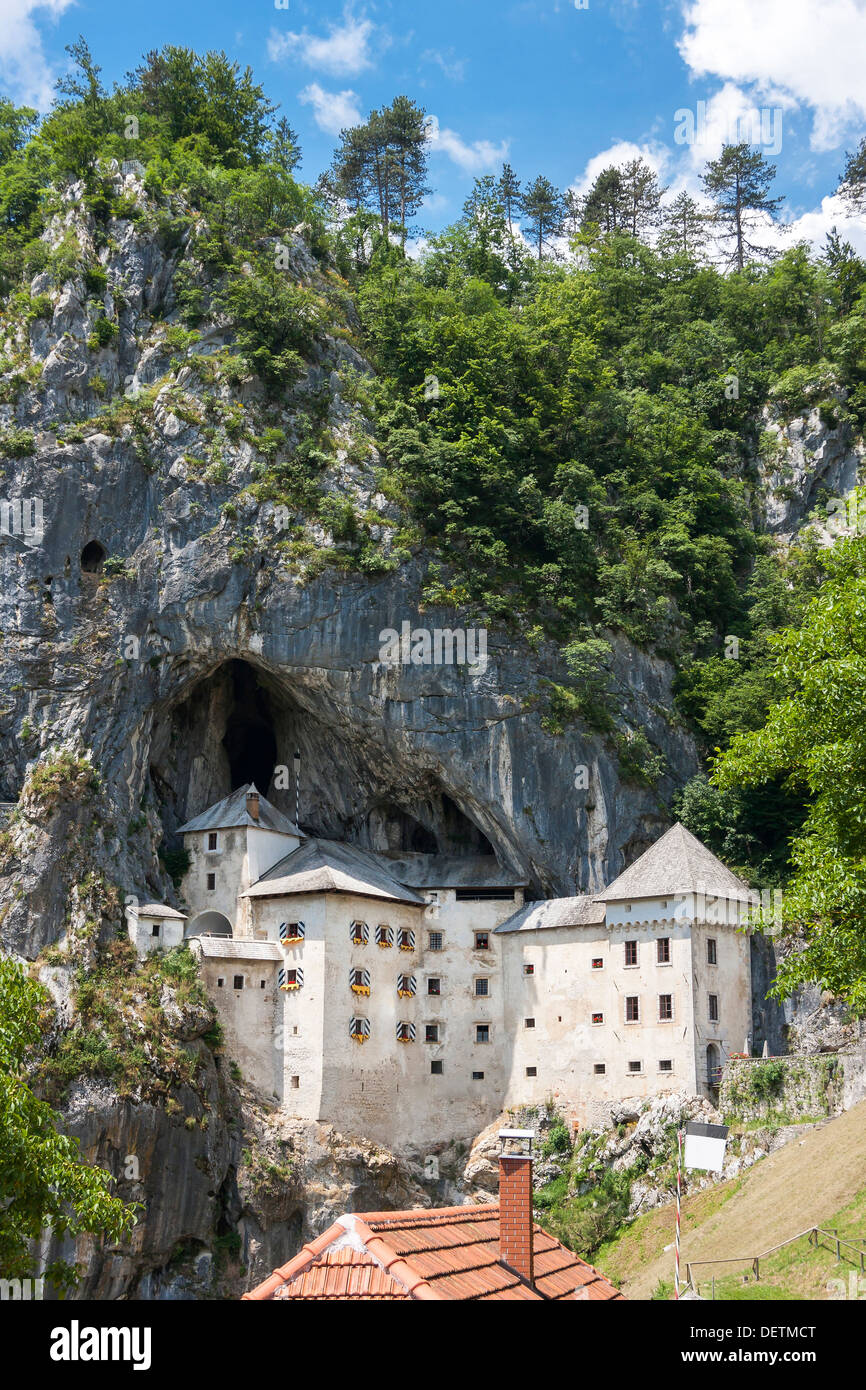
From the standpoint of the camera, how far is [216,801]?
6147 cm

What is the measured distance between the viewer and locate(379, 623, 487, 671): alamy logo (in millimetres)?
58156

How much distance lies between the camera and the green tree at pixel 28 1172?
2067 centimetres

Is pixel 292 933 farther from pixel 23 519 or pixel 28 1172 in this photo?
pixel 28 1172

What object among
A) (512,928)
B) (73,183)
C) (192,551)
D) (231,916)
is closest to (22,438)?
(192,551)

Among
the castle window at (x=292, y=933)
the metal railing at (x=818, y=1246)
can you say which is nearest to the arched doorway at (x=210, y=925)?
the castle window at (x=292, y=933)

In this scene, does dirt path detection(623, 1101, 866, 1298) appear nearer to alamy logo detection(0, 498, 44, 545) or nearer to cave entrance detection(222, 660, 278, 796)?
cave entrance detection(222, 660, 278, 796)

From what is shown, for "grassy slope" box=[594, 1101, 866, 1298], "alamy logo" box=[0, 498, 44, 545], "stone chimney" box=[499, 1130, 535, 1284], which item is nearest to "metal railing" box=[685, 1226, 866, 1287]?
"grassy slope" box=[594, 1101, 866, 1298]

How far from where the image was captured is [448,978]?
56.4m

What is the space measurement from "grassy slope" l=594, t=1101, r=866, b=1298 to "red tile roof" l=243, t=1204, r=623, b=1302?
330 inches

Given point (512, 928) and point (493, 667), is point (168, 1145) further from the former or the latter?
point (493, 667)

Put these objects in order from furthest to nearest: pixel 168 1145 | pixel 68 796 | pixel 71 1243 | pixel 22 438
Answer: pixel 22 438
pixel 68 796
pixel 168 1145
pixel 71 1243

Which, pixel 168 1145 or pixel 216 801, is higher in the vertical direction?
pixel 216 801

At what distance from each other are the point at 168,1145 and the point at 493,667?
23.4 meters
